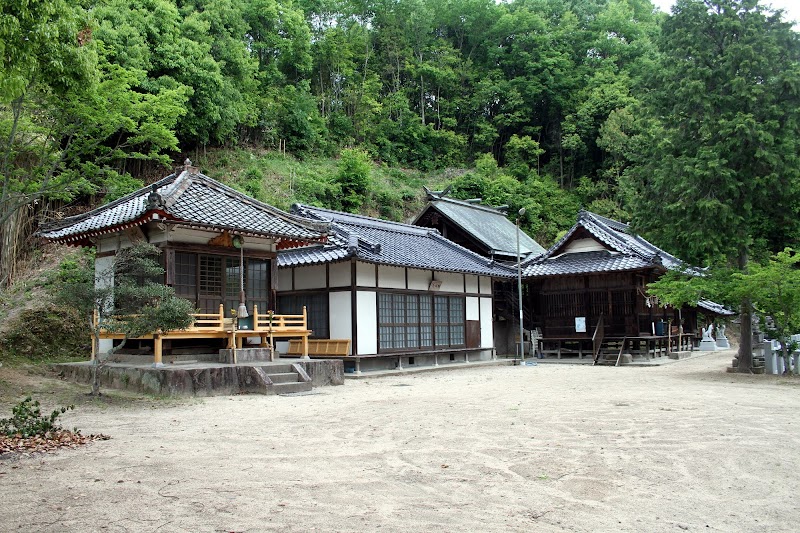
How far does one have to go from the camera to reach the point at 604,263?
82.9 ft

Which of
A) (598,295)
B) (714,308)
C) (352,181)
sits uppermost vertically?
(352,181)

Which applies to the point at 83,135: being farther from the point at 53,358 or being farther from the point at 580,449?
the point at 580,449

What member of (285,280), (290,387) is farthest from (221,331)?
(285,280)

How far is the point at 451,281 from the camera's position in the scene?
23.8 m

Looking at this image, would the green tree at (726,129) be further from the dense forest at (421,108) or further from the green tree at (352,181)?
the green tree at (352,181)

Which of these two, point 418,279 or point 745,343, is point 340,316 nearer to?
point 418,279

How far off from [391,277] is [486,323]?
654 cm

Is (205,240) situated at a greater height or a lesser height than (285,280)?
greater

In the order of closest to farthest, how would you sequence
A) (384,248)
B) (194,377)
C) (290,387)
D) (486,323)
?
(194,377)
(290,387)
(384,248)
(486,323)

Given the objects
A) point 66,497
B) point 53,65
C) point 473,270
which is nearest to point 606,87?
point 473,270

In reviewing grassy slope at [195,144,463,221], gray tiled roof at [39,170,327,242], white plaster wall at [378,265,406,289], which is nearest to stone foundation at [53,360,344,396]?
gray tiled roof at [39,170,327,242]

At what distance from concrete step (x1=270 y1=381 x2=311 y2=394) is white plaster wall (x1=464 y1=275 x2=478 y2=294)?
1180cm

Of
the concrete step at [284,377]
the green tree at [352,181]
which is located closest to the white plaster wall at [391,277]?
the concrete step at [284,377]

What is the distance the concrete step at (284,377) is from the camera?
1419cm
